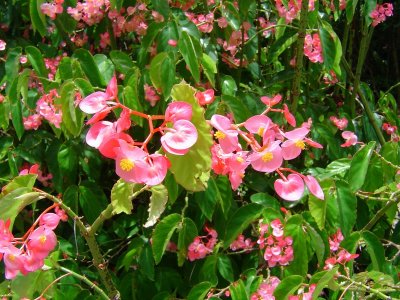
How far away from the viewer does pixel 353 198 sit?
52.2 inches

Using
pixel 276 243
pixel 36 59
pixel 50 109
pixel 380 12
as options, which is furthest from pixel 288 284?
pixel 380 12

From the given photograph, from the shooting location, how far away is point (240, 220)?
138cm

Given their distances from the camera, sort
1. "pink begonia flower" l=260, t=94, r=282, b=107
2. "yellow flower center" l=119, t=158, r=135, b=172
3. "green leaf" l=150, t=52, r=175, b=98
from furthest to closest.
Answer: "green leaf" l=150, t=52, r=175, b=98 < "pink begonia flower" l=260, t=94, r=282, b=107 < "yellow flower center" l=119, t=158, r=135, b=172

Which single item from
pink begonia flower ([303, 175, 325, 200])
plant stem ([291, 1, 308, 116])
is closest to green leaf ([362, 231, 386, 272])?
plant stem ([291, 1, 308, 116])

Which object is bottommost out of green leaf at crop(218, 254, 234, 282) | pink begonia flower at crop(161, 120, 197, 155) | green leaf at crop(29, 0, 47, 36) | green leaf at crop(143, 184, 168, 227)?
green leaf at crop(218, 254, 234, 282)

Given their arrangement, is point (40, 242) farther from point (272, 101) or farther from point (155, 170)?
point (272, 101)

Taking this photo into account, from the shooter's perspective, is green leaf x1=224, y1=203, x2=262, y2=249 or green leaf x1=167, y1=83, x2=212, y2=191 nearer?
green leaf x1=167, y1=83, x2=212, y2=191

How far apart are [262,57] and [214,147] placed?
1206 mm

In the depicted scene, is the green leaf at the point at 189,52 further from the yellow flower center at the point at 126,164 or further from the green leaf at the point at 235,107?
the yellow flower center at the point at 126,164

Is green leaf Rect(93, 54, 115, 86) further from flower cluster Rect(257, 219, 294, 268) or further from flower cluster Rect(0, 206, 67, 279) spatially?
flower cluster Rect(0, 206, 67, 279)

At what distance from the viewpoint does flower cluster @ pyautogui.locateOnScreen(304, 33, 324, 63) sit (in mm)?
1618

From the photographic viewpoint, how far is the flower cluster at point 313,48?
5.31 feet

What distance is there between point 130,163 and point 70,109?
59 centimetres

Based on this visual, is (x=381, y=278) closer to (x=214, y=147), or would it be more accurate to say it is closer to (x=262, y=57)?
(x=214, y=147)
